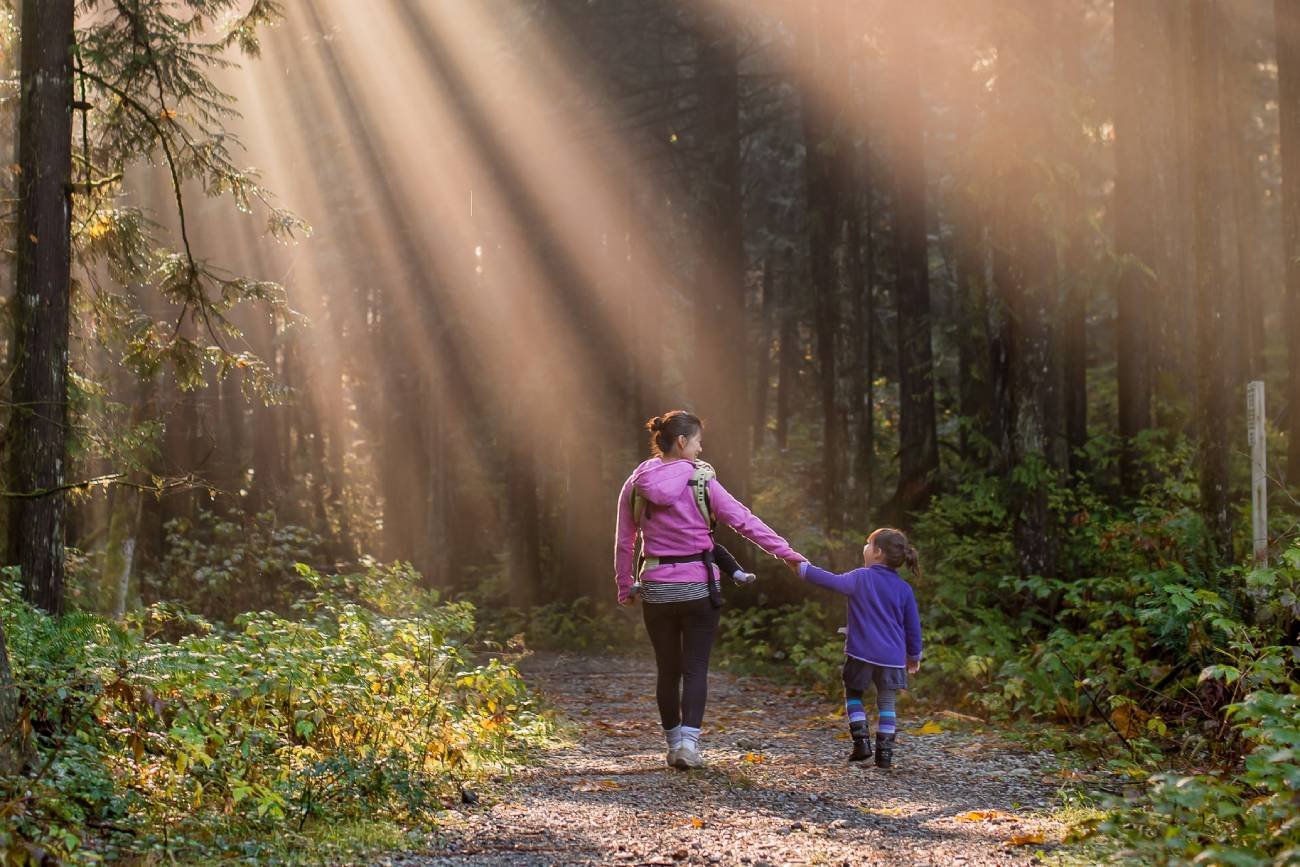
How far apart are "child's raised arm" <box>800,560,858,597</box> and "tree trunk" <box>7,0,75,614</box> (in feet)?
22.5

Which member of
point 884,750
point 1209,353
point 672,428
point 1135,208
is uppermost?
point 1135,208

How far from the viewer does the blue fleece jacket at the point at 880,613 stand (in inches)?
328

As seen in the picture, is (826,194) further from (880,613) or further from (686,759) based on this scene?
(686,759)

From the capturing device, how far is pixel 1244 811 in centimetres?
491

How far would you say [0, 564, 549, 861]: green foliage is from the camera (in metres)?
5.40

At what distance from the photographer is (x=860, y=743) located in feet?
28.1

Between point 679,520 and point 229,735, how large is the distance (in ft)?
9.95

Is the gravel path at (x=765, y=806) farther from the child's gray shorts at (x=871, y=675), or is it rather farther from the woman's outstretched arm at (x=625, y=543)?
the woman's outstretched arm at (x=625, y=543)

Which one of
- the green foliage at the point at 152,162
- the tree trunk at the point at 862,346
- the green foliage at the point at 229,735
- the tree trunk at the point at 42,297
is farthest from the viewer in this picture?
the tree trunk at the point at 862,346

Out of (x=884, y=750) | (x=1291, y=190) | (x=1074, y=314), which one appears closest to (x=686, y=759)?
(x=884, y=750)

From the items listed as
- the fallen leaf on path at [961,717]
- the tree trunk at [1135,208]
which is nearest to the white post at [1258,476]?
the fallen leaf on path at [961,717]

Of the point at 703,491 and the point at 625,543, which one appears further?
the point at 625,543

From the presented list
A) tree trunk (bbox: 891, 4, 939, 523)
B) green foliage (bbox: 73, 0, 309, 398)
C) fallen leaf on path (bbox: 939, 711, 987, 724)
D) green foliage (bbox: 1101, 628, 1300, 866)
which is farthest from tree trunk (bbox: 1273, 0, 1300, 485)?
green foliage (bbox: 73, 0, 309, 398)

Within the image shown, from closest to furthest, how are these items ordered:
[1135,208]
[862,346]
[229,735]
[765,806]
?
[229,735] → [765,806] → [1135,208] → [862,346]
